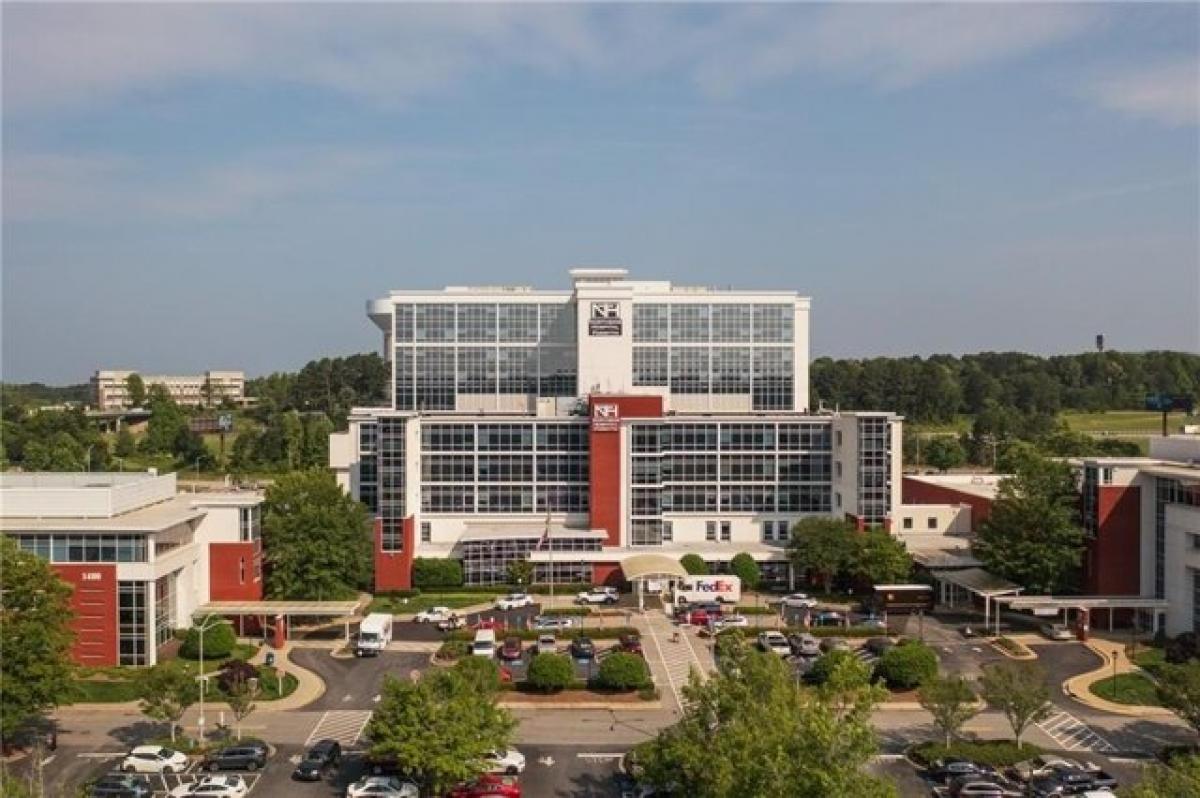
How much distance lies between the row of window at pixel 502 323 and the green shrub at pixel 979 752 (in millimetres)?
40883

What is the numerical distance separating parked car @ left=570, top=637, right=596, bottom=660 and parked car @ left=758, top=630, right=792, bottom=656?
254 inches

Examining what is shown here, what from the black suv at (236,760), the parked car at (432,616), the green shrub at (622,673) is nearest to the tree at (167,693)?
the black suv at (236,760)

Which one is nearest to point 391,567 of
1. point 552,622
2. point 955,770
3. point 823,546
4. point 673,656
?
point 552,622

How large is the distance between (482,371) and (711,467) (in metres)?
16.9

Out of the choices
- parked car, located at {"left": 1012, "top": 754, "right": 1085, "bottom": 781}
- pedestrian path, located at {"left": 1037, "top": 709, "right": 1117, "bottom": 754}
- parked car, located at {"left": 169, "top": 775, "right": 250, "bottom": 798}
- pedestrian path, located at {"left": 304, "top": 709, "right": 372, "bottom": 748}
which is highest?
parked car, located at {"left": 1012, "top": 754, "right": 1085, "bottom": 781}

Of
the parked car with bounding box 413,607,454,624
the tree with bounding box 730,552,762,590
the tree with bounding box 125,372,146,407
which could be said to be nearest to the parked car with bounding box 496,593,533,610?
the parked car with bounding box 413,607,454,624

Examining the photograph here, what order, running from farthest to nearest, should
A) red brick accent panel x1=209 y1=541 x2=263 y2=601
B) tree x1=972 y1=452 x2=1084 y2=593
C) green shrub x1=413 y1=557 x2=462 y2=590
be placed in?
green shrub x1=413 y1=557 x2=462 y2=590, red brick accent panel x1=209 y1=541 x2=263 y2=601, tree x1=972 y1=452 x2=1084 y2=593

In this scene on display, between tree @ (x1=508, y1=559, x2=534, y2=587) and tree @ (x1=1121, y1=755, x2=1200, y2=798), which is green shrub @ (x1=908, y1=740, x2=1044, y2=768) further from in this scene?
tree @ (x1=508, y1=559, x2=534, y2=587)

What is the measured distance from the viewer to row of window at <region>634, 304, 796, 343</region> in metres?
66.9

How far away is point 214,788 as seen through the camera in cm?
2767

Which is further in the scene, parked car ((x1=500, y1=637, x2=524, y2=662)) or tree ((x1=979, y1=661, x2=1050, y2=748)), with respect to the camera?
parked car ((x1=500, y1=637, x2=524, y2=662))

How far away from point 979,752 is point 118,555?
29687 mm

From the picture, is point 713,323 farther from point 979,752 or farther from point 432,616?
point 979,752

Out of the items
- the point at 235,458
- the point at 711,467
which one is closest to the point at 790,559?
the point at 711,467
